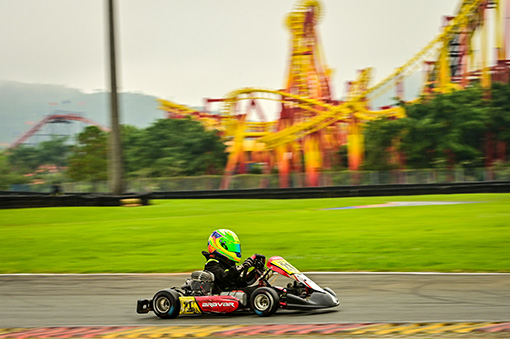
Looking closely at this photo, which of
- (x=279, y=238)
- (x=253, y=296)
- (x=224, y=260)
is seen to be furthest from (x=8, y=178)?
(x=253, y=296)

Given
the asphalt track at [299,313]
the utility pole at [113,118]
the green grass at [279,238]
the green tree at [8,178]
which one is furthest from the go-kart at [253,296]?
the green tree at [8,178]

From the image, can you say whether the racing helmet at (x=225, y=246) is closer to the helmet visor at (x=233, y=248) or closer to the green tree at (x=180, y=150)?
the helmet visor at (x=233, y=248)

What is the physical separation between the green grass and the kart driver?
403 centimetres

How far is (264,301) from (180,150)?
178 feet

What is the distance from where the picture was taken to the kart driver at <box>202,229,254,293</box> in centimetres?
708

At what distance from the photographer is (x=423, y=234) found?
49.2 feet

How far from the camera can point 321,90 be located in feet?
174

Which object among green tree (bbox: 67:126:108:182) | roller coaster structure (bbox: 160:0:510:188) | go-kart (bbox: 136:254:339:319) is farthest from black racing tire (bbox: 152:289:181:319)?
green tree (bbox: 67:126:108:182)

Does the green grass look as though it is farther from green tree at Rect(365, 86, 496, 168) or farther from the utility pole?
green tree at Rect(365, 86, 496, 168)

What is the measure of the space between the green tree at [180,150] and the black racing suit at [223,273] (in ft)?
169

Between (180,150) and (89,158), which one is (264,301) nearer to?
(180,150)

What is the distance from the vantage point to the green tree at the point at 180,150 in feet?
194

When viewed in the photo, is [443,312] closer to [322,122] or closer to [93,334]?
[93,334]

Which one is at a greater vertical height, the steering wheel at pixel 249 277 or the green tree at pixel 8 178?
the green tree at pixel 8 178
